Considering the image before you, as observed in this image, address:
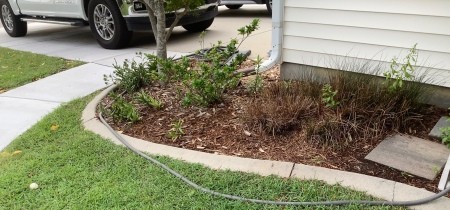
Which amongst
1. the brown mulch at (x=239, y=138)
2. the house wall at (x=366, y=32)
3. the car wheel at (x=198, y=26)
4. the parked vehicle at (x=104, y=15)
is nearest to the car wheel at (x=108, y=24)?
the parked vehicle at (x=104, y=15)

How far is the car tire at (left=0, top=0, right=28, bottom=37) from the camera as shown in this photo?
8656 millimetres

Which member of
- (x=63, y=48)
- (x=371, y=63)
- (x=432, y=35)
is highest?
(x=432, y=35)

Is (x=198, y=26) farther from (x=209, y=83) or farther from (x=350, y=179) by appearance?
(x=350, y=179)

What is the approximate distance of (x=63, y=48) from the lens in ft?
24.3

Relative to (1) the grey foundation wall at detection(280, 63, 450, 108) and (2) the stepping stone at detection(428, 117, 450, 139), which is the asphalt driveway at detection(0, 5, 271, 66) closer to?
(1) the grey foundation wall at detection(280, 63, 450, 108)

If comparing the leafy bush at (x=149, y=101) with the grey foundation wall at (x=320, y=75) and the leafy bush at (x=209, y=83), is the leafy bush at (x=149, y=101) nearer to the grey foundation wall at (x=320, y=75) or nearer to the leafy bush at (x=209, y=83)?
the leafy bush at (x=209, y=83)

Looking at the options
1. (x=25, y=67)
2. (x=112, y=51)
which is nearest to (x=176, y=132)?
(x=25, y=67)

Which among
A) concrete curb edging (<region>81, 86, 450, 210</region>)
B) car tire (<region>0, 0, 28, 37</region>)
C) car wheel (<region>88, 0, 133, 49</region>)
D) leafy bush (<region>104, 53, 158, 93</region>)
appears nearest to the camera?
concrete curb edging (<region>81, 86, 450, 210</region>)

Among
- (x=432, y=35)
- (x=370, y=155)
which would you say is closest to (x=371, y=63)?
(x=432, y=35)

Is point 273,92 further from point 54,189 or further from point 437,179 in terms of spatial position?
point 54,189

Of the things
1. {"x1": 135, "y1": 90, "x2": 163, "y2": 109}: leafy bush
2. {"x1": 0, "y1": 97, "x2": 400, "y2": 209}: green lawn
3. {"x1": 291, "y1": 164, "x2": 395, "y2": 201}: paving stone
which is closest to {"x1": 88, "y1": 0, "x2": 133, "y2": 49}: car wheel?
{"x1": 135, "y1": 90, "x2": 163, "y2": 109}: leafy bush

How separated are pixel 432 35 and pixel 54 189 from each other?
3175 mm

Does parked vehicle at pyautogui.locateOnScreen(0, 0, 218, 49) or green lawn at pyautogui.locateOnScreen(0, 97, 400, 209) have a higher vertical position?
parked vehicle at pyautogui.locateOnScreen(0, 0, 218, 49)

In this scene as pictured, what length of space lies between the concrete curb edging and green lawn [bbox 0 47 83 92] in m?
2.67
